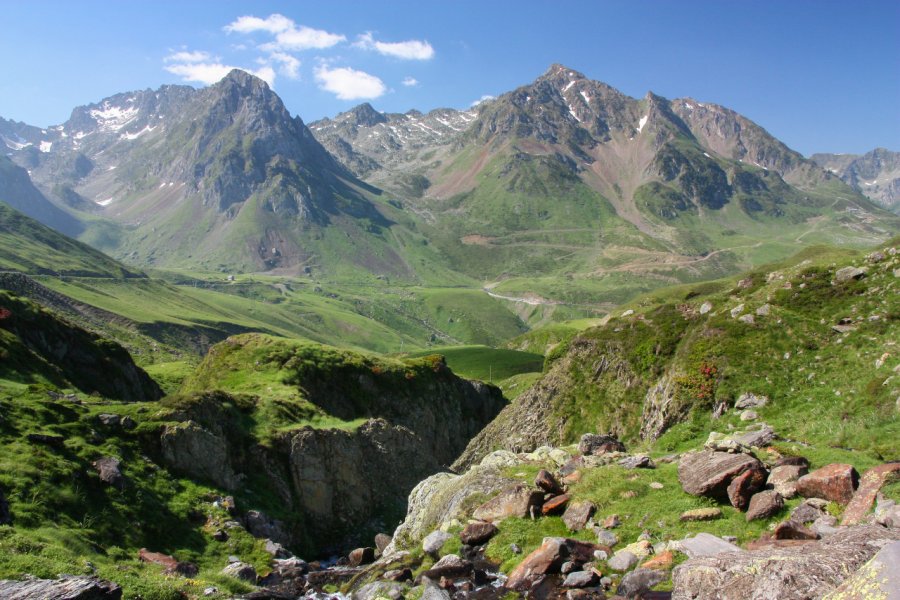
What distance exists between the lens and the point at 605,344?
49.3 meters

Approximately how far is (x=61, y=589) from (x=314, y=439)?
27118mm

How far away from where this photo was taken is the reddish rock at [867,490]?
15539mm

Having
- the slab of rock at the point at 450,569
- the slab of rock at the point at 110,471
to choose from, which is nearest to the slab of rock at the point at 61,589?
the slab of rock at the point at 450,569

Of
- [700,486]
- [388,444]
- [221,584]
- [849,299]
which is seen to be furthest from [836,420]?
[388,444]

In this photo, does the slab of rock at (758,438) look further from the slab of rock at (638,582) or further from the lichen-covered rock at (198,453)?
the lichen-covered rock at (198,453)

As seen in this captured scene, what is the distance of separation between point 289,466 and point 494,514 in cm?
2166

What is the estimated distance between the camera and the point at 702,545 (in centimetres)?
1678

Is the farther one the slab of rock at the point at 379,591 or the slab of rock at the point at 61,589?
the slab of rock at the point at 379,591

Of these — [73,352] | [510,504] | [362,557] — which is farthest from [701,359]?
[73,352]

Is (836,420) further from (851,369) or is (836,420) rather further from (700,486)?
(700,486)

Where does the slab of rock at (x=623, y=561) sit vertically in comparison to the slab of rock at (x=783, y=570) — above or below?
below

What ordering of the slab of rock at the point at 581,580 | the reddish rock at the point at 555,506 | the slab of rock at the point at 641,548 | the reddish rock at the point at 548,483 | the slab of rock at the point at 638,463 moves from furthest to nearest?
the slab of rock at the point at 638,463
the reddish rock at the point at 548,483
the reddish rock at the point at 555,506
the slab of rock at the point at 641,548
the slab of rock at the point at 581,580

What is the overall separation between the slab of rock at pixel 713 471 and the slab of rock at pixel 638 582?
4785 mm

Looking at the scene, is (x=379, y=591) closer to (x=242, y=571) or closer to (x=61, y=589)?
(x=242, y=571)
